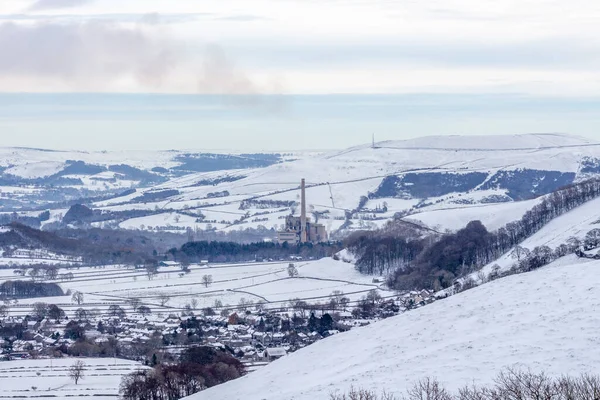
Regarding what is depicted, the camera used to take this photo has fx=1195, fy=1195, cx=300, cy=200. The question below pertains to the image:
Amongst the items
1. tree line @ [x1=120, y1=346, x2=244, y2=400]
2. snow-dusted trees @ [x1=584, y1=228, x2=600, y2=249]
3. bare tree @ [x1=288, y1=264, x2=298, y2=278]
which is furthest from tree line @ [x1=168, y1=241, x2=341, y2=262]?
tree line @ [x1=120, y1=346, x2=244, y2=400]

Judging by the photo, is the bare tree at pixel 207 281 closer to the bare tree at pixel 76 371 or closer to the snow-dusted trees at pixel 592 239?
the snow-dusted trees at pixel 592 239

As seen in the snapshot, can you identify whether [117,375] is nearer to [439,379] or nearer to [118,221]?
[439,379]

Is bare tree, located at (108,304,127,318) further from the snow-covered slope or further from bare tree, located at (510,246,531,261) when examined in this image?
the snow-covered slope

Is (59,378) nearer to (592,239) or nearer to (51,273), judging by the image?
(592,239)

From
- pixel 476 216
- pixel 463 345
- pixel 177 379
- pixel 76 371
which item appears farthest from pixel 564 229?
pixel 463 345

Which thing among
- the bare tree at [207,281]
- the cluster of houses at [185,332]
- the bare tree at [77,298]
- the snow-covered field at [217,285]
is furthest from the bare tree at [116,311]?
the bare tree at [207,281]

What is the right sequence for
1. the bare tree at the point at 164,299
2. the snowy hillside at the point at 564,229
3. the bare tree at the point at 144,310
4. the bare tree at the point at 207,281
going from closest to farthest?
1. the snowy hillside at the point at 564,229
2. the bare tree at the point at 144,310
3. the bare tree at the point at 164,299
4. the bare tree at the point at 207,281
